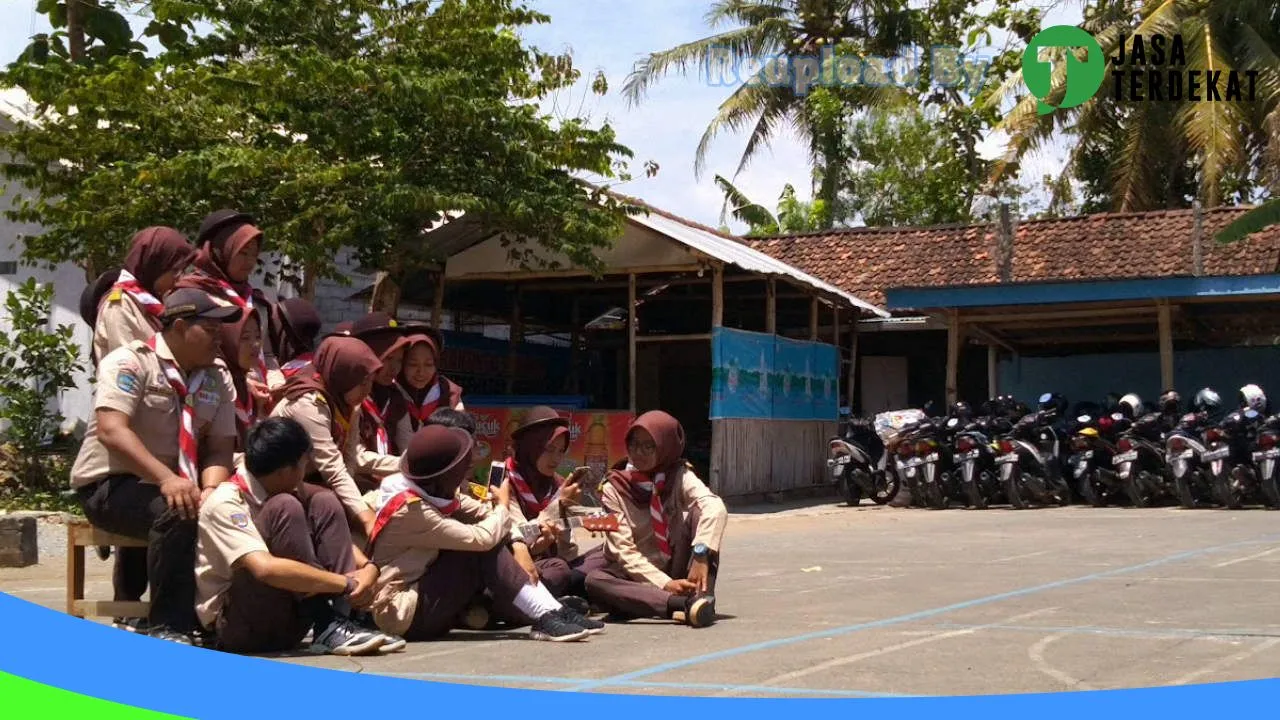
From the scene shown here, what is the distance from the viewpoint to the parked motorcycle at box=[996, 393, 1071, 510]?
16078mm

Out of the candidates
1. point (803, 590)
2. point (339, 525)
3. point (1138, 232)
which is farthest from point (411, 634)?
point (1138, 232)

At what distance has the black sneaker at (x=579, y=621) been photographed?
646 cm

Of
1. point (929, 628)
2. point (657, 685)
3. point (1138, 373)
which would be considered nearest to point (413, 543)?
point (657, 685)

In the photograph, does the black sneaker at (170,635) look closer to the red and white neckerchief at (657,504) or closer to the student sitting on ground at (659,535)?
the student sitting on ground at (659,535)

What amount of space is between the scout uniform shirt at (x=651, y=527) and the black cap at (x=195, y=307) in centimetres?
215

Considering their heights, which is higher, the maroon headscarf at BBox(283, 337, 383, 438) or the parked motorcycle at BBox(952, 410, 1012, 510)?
the maroon headscarf at BBox(283, 337, 383, 438)

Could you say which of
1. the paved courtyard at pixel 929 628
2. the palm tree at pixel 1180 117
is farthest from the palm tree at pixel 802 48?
the paved courtyard at pixel 929 628

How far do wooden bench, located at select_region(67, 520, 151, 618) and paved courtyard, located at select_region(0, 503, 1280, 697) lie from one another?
1074mm

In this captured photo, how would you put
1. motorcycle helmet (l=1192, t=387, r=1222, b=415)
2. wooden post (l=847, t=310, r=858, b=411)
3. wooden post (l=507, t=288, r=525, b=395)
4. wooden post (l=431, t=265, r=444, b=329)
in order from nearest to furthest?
motorcycle helmet (l=1192, t=387, r=1222, b=415) → wooden post (l=431, t=265, r=444, b=329) → wooden post (l=507, t=288, r=525, b=395) → wooden post (l=847, t=310, r=858, b=411)

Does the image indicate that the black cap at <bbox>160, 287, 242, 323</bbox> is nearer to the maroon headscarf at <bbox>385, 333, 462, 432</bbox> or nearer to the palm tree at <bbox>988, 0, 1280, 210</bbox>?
the maroon headscarf at <bbox>385, 333, 462, 432</bbox>

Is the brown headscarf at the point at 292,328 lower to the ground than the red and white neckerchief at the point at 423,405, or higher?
higher

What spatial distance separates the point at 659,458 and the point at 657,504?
25 cm

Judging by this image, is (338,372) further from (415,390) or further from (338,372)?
(415,390)

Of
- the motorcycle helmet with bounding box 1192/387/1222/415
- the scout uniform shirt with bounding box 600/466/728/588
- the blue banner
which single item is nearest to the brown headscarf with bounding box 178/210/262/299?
the scout uniform shirt with bounding box 600/466/728/588
